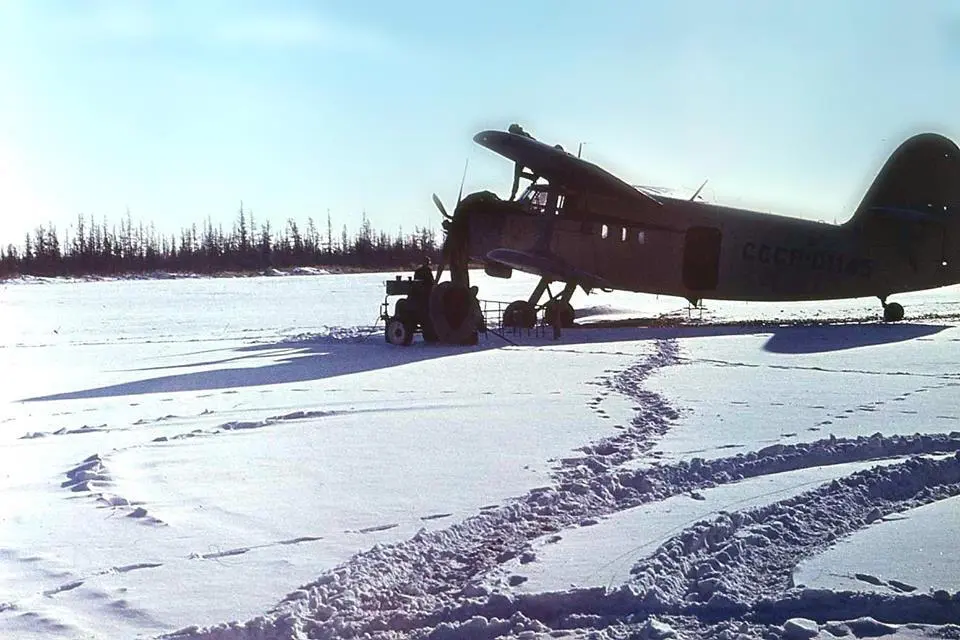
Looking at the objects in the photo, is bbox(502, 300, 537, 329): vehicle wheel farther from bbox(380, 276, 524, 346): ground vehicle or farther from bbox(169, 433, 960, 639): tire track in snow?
bbox(169, 433, 960, 639): tire track in snow

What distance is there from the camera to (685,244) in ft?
57.4

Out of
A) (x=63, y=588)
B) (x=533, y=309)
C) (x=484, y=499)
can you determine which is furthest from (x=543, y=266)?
(x=63, y=588)

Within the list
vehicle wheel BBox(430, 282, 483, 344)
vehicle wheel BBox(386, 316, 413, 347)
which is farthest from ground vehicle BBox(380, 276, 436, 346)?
vehicle wheel BBox(430, 282, 483, 344)

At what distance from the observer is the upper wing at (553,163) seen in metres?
16.4

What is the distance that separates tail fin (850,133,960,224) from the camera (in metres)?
18.0

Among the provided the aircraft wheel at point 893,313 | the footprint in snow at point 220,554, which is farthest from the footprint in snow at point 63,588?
the aircraft wheel at point 893,313

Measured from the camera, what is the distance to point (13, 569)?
4.34m

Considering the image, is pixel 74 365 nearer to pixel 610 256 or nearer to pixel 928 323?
pixel 610 256

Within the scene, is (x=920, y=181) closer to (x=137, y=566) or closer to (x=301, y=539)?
(x=301, y=539)

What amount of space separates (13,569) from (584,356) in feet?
31.7

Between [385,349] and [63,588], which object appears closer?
[63,588]

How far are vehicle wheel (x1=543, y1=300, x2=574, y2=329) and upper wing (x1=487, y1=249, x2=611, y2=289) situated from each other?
0.52 metres

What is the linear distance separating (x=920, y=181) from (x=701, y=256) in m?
4.58

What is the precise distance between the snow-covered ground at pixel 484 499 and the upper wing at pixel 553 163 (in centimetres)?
512
